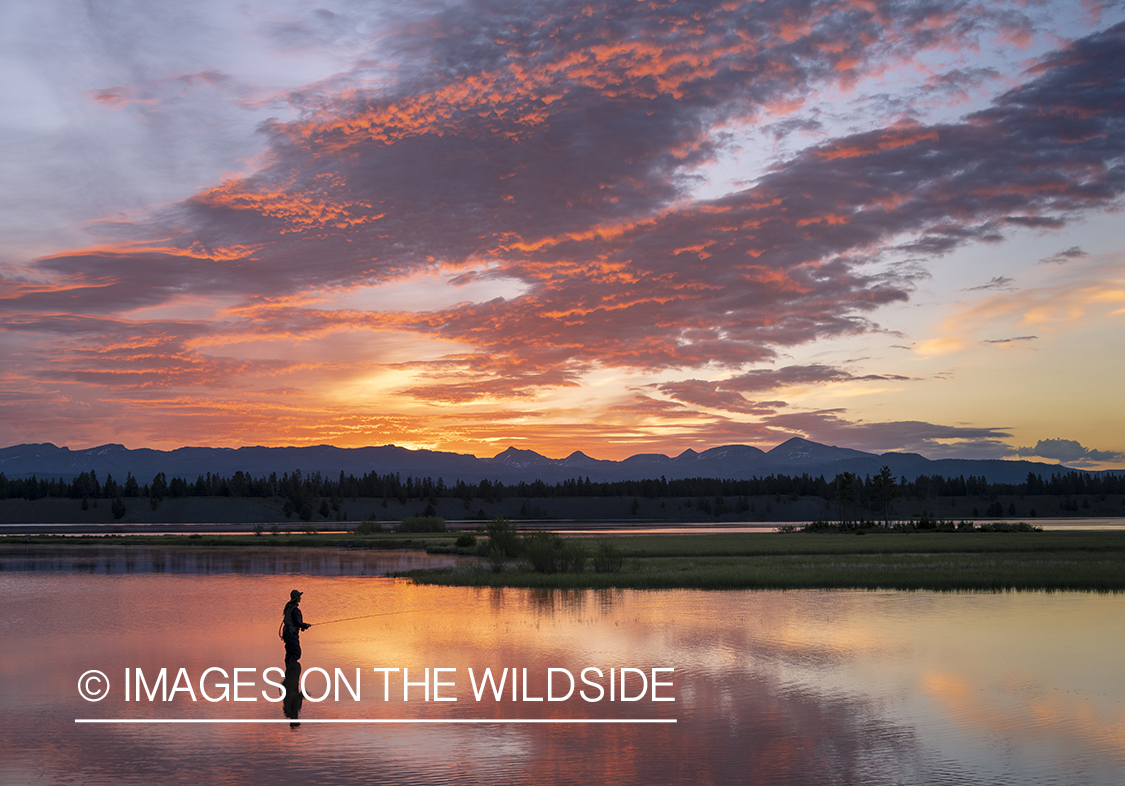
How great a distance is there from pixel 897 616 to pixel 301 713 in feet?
82.4

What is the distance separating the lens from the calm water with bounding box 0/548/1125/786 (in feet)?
49.5

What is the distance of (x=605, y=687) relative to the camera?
70.8 ft

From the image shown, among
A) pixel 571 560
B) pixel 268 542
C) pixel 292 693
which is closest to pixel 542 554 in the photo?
pixel 571 560

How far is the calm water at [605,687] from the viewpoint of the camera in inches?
594

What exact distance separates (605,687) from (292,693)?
8050 millimetres

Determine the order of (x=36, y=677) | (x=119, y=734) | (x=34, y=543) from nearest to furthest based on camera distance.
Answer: (x=119, y=734)
(x=36, y=677)
(x=34, y=543)

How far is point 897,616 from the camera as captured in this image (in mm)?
34406

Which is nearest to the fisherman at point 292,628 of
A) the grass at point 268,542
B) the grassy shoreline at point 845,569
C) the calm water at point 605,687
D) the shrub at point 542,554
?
the calm water at point 605,687

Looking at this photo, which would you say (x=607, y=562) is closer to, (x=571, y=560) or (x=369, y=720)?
(x=571, y=560)

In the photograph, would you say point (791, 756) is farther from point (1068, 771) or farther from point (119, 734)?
point (119, 734)

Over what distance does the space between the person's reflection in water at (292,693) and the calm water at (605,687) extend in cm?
37

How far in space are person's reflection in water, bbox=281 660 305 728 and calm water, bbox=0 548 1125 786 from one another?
0.37 m

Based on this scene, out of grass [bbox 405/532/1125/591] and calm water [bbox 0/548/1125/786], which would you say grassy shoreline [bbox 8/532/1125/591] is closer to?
grass [bbox 405/532/1125/591]

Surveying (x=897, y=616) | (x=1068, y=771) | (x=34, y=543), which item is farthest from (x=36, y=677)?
(x=34, y=543)
